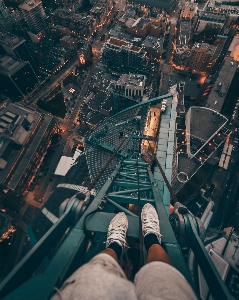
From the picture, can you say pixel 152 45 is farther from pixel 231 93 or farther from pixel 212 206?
pixel 212 206

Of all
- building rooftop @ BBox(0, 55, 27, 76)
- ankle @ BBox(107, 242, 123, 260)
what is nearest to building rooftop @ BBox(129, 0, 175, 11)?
building rooftop @ BBox(0, 55, 27, 76)

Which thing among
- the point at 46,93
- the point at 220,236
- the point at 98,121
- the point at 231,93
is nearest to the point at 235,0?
the point at 231,93

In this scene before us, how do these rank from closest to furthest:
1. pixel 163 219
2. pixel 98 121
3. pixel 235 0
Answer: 1. pixel 163 219
2. pixel 98 121
3. pixel 235 0

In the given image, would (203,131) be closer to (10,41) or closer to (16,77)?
(16,77)

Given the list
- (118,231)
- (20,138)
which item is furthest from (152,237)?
(20,138)

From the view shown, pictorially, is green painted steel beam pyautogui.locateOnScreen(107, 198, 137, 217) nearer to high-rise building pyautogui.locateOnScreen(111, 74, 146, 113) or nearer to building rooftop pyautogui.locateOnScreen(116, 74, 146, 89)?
high-rise building pyautogui.locateOnScreen(111, 74, 146, 113)

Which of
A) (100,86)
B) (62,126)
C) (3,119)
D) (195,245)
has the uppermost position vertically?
(100,86)
